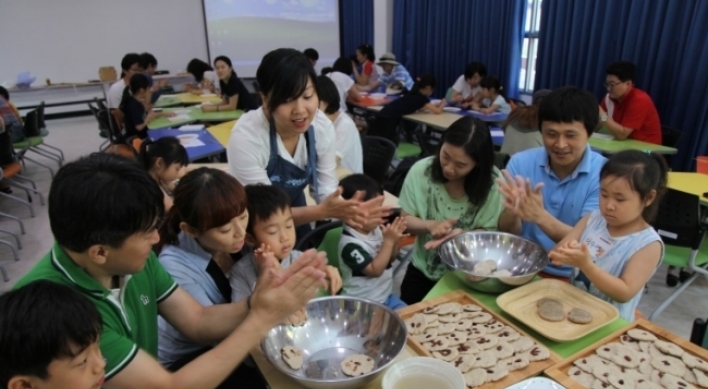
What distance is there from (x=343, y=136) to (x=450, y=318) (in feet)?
6.51

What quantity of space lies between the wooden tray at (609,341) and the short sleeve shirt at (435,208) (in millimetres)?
660

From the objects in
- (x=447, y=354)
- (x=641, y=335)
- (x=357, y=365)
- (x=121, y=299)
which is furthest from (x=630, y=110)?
(x=121, y=299)

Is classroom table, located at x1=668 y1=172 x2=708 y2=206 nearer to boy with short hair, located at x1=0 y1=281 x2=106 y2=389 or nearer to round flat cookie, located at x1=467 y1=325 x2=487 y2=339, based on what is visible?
round flat cookie, located at x1=467 y1=325 x2=487 y2=339

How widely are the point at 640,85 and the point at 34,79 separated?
9.63 m

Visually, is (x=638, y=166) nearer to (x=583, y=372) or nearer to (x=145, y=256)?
(x=583, y=372)

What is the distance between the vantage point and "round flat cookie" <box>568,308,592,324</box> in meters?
1.23

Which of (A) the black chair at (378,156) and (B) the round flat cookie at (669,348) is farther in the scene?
(A) the black chair at (378,156)

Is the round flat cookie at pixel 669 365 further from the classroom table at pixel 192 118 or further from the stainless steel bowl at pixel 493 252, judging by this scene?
the classroom table at pixel 192 118

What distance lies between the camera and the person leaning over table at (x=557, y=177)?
1616 millimetres

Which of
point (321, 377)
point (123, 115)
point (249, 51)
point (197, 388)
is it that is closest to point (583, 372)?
point (321, 377)

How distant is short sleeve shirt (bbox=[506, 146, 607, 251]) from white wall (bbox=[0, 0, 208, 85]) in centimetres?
923

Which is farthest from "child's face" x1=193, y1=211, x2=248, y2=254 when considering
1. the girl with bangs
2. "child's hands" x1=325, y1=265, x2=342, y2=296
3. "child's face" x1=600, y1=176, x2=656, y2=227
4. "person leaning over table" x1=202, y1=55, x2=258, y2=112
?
"person leaning over table" x1=202, y1=55, x2=258, y2=112

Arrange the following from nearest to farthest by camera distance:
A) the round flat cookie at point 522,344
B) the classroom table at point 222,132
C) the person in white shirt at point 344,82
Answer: the round flat cookie at point 522,344 → the classroom table at point 222,132 → the person in white shirt at point 344,82

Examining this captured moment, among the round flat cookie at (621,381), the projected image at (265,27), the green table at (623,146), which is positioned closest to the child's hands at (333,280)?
the round flat cookie at (621,381)
